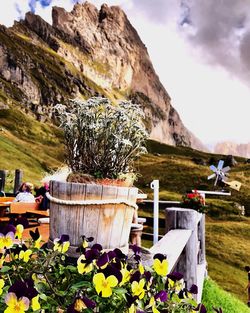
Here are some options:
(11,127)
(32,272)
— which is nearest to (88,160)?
(32,272)

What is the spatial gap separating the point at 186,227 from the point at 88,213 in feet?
7.95

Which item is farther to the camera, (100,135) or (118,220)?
(100,135)

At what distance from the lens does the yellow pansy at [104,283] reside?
215cm

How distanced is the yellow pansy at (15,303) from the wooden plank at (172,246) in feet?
6.08

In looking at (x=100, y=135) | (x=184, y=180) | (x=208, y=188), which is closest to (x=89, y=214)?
(x=100, y=135)

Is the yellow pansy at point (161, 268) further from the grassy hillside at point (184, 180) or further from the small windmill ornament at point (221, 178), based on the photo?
the small windmill ornament at point (221, 178)

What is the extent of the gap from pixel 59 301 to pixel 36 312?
324 millimetres

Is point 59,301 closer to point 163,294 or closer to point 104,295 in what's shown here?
point 104,295

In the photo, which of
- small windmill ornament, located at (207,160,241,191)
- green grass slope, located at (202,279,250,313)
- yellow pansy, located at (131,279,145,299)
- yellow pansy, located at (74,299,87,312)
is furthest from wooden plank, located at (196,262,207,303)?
small windmill ornament, located at (207,160,241,191)

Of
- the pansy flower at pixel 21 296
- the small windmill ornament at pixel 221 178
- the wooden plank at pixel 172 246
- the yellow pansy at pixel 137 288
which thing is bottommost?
the small windmill ornament at pixel 221 178

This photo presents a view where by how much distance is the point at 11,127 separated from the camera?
82500 mm

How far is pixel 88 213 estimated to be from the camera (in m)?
3.59

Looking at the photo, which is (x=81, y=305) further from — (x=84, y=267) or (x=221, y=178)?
(x=221, y=178)

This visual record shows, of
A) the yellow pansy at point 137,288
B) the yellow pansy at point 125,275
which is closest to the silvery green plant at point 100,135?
the yellow pansy at point 125,275
